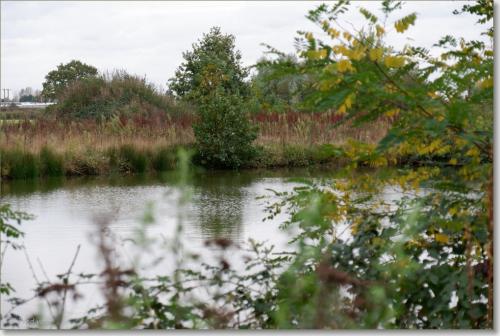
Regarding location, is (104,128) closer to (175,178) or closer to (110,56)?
(110,56)

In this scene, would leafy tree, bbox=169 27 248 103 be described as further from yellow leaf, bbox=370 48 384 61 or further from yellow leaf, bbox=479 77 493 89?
yellow leaf, bbox=370 48 384 61

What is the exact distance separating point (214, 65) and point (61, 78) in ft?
12.7

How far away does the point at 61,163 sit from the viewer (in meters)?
12.4

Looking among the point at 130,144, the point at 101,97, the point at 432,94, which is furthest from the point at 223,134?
the point at 432,94

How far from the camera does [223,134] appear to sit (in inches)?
496

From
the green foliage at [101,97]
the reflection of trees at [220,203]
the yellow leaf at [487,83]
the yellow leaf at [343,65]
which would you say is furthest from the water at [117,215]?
the green foliage at [101,97]

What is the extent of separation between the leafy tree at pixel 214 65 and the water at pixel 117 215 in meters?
4.39

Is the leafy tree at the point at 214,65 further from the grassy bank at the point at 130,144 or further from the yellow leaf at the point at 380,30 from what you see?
the yellow leaf at the point at 380,30

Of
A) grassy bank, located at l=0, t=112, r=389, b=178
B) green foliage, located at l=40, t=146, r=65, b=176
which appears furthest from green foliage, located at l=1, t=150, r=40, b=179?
green foliage, located at l=40, t=146, r=65, b=176

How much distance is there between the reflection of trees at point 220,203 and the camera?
22.3 feet

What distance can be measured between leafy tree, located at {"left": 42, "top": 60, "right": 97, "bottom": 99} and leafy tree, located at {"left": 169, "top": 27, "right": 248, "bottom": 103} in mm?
2648

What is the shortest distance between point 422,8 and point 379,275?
162 centimetres

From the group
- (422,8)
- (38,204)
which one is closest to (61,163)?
(38,204)

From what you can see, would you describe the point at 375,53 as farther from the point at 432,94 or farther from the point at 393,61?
the point at 432,94
